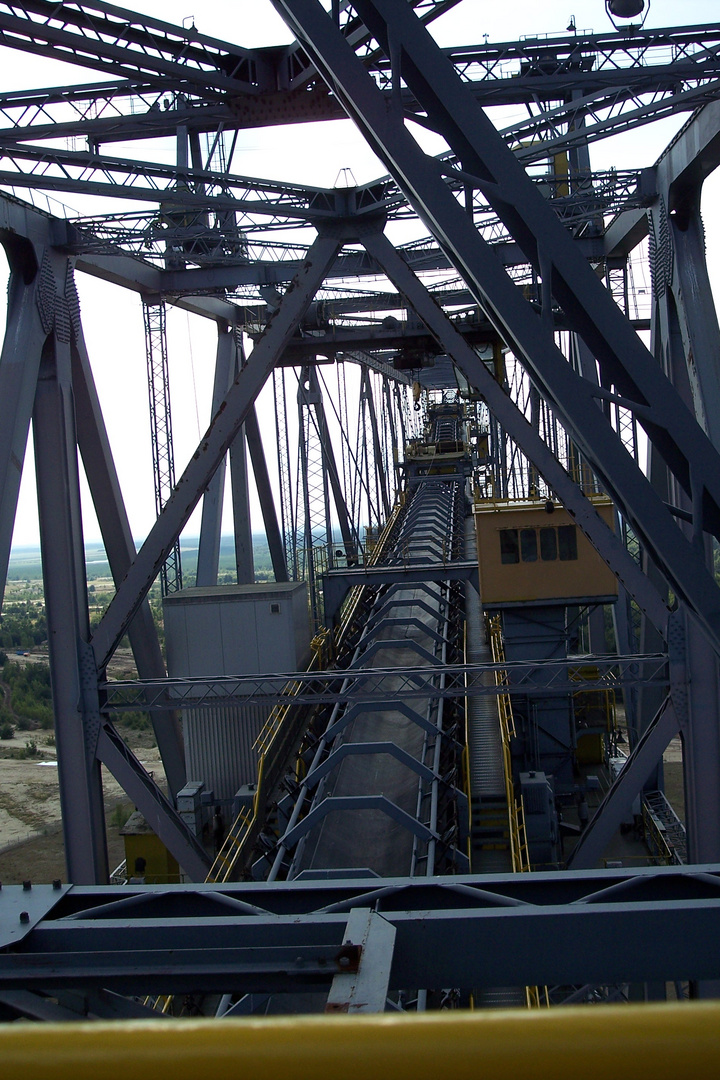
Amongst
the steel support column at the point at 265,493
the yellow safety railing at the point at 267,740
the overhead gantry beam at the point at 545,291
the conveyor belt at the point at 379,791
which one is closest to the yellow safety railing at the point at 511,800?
the conveyor belt at the point at 379,791

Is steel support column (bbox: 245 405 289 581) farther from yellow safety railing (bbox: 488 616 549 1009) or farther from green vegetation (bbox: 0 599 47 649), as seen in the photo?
green vegetation (bbox: 0 599 47 649)

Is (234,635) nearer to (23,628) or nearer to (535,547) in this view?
(535,547)

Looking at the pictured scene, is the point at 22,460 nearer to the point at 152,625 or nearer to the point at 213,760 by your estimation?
the point at 152,625

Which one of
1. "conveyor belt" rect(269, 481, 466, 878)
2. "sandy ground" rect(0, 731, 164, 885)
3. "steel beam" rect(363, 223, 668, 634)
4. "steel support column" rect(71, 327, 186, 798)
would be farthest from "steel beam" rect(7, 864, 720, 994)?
"sandy ground" rect(0, 731, 164, 885)

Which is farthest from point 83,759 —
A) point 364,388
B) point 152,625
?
point 364,388

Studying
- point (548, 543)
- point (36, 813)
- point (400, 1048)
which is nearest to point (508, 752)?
point (548, 543)

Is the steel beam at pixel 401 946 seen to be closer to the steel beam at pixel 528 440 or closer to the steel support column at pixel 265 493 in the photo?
the steel beam at pixel 528 440
